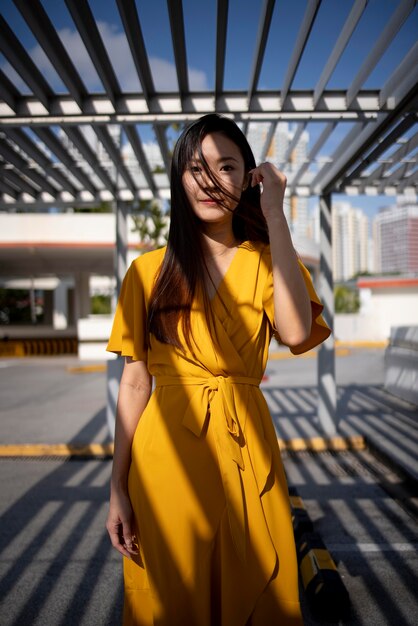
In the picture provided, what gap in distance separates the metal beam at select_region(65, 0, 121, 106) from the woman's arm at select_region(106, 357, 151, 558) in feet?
6.66

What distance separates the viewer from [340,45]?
2.83m

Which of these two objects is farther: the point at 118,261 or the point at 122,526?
the point at 118,261

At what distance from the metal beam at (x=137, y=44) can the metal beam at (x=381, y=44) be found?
52.5 inches

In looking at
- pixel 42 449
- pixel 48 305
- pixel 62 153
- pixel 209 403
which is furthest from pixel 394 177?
pixel 48 305

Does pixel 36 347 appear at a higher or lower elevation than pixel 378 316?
lower

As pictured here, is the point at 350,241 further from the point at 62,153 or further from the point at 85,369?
the point at 62,153

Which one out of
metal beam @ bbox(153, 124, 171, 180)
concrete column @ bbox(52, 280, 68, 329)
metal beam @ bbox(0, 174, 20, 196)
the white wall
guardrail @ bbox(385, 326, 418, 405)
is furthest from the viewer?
concrete column @ bbox(52, 280, 68, 329)

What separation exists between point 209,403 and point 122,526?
1.43 ft

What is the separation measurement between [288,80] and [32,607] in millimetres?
3433

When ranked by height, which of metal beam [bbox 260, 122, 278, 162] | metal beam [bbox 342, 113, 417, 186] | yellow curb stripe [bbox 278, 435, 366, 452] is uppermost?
metal beam [bbox 260, 122, 278, 162]

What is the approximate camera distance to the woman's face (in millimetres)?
1347

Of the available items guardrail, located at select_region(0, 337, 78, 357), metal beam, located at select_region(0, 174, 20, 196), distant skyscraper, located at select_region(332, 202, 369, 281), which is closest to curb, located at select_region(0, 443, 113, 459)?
metal beam, located at select_region(0, 174, 20, 196)

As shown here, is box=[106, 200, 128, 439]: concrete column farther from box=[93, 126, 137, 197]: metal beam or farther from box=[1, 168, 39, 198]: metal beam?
box=[1, 168, 39, 198]: metal beam

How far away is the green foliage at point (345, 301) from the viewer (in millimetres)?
48969
